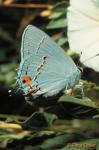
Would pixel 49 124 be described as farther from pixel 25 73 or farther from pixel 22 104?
pixel 22 104

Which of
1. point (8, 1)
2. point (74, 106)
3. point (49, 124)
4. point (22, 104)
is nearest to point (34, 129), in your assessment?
point (49, 124)

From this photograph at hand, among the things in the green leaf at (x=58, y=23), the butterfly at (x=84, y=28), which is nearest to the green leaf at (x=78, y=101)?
the butterfly at (x=84, y=28)

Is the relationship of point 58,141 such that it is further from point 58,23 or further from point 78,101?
point 58,23

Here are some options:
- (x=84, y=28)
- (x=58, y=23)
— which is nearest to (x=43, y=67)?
(x=84, y=28)

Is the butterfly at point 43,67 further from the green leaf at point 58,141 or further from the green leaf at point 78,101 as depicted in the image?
the green leaf at point 58,141

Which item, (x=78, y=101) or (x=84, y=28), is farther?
(x=84, y=28)

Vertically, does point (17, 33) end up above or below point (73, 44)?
below
